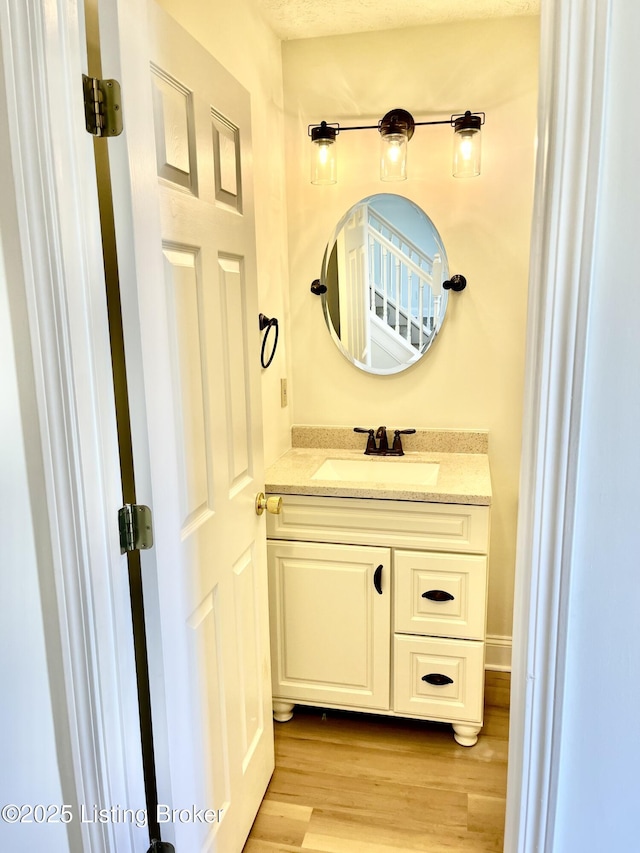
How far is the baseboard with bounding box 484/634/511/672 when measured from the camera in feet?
8.40

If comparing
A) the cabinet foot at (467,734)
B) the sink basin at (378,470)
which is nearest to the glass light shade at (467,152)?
the sink basin at (378,470)

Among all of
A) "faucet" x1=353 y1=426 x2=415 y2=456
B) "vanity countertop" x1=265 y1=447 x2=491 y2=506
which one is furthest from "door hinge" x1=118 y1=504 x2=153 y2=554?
"faucet" x1=353 y1=426 x2=415 y2=456

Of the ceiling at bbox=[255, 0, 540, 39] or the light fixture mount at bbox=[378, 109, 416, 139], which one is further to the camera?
the light fixture mount at bbox=[378, 109, 416, 139]

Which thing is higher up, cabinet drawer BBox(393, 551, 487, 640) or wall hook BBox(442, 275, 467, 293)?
wall hook BBox(442, 275, 467, 293)

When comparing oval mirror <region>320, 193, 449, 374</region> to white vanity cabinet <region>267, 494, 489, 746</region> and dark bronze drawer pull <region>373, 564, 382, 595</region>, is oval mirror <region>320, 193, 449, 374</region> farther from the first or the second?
dark bronze drawer pull <region>373, 564, 382, 595</region>

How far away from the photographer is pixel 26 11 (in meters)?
0.90

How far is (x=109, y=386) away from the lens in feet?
3.56

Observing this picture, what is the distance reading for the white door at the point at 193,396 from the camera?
1.09 meters

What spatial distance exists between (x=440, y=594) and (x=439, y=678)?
0.98 feet

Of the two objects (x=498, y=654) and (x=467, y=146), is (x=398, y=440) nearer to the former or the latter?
(x=498, y=654)

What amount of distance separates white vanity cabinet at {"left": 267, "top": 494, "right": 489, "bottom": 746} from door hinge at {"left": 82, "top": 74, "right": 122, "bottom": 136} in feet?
4.42

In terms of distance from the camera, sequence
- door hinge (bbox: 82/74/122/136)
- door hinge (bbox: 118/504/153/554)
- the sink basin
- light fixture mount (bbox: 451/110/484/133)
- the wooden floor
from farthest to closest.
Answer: the sink basin
light fixture mount (bbox: 451/110/484/133)
the wooden floor
door hinge (bbox: 118/504/153/554)
door hinge (bbox: 82/74/122/136)

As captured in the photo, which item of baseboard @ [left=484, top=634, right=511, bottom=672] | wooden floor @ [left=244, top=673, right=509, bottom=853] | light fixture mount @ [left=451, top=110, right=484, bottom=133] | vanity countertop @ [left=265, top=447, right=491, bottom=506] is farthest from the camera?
baseboard @ [left=484, top=634, right=511, bottom=672]

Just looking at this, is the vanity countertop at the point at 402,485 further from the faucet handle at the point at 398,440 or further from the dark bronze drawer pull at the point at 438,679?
the dark bronze drawer pull at the point at 438,679
